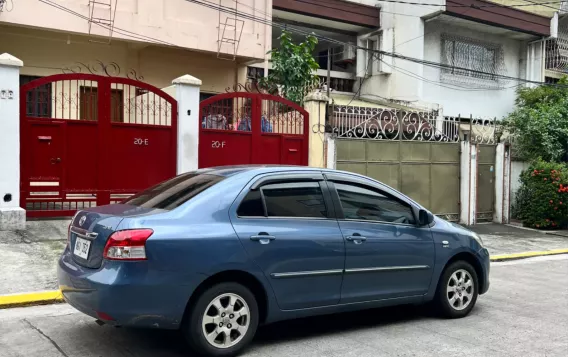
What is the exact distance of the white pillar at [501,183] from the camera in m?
14.7

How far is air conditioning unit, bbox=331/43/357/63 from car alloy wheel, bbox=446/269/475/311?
582 inches

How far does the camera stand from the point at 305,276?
4.62 meters

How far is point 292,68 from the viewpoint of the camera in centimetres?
1344

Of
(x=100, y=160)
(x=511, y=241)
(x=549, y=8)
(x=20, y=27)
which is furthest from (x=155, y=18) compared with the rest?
(x=549, y=8)

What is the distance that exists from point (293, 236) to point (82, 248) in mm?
1709

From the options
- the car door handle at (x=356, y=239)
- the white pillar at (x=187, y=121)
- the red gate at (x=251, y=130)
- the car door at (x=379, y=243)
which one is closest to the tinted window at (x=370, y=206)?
the car door at (x=379, y=243)

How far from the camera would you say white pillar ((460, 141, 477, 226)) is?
554 inches

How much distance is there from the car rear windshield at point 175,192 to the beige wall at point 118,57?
9808mm

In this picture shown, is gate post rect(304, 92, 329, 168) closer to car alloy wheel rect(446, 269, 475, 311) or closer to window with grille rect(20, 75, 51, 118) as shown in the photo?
window with grille rect(20, 75, 51, 118)

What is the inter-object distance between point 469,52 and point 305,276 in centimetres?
1714

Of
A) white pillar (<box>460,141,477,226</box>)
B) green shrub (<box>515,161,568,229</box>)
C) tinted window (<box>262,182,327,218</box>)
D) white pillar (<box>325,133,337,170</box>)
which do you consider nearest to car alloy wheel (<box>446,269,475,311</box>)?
tinted window (<box>262,182,327,218</box>)

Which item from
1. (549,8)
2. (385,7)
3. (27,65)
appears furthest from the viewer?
(549,8)

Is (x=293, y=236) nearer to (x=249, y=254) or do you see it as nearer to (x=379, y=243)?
(x=249, y=254)

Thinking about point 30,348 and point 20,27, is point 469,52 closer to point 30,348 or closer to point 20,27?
point 20,27
